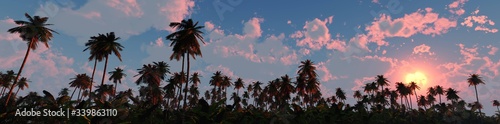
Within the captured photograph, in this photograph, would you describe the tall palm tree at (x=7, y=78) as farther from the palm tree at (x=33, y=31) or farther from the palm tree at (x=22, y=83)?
the palm tree at (x=33, y=31)

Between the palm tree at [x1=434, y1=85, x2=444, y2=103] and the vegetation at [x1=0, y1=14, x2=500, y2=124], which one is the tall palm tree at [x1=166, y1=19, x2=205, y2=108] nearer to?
the vegetation at [x1=0, y1=14, x2=500, y2=124]

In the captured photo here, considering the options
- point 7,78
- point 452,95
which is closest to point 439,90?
point 452,95

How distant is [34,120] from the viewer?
21.9 meters

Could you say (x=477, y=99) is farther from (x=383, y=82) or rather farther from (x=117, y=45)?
(x=117, y=45)

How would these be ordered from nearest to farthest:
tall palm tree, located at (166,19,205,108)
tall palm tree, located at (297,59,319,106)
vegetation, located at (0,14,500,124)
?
vegetation, located at (0,14,500,124), tall palm tree, located at (166,19,205,108), tall palm tree, located at (297,59,319,106)

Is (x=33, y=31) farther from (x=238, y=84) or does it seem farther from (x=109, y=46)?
(x=238, y=84)

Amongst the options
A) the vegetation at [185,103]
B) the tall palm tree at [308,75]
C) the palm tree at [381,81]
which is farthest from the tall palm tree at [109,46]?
the palm tree at [381,81]

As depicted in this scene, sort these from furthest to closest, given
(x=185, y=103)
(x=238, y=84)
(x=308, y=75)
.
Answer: (x=238, y=84) < (x=308, y=75) < (x=185, y=103)

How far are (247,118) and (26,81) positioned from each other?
85.1m

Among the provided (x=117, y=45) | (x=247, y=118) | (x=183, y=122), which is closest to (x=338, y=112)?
(x=247, y=118)

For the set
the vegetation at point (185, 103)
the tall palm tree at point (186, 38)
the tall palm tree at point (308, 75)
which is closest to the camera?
the vegetation at point (185, 103)

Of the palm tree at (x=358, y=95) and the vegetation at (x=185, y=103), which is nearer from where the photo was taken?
the vegetation at (x=185, y=103)

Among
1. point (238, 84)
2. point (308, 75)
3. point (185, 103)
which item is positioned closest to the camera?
point (185, 103)

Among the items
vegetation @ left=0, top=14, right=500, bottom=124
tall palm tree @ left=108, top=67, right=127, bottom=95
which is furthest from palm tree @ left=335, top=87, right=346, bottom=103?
tall palm tree @ left=108, top=67, right=127, bottom=95
